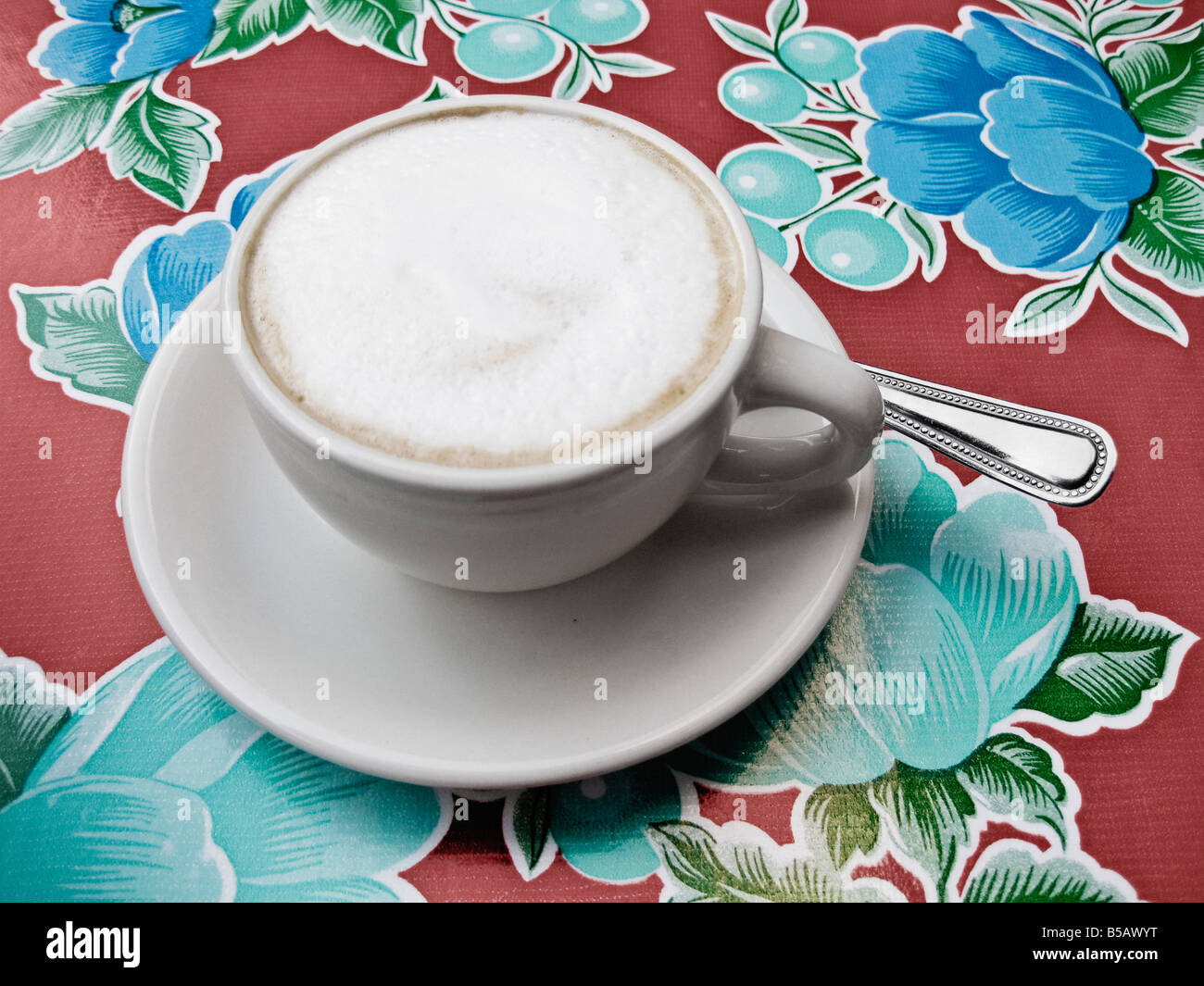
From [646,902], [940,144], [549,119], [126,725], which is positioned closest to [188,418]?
[126,725]

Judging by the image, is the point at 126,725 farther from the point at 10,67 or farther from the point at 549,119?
the point at 10,67

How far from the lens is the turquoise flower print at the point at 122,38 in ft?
3.06

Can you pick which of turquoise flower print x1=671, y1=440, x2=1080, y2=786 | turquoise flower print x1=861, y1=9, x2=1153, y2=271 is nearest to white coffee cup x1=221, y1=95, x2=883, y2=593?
turquoise flower print x1=671, y1=440, x2=1080, y2=786

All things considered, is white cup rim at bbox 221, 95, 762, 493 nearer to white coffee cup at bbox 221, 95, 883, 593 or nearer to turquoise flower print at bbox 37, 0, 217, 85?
white coffee cup at bbox 221, 95, 883, 593

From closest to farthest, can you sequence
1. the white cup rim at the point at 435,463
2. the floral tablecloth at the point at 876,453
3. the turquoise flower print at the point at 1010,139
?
the white cup rim at the point at 435,463
the floral tablecloth at the point at 876,453
the turquoise flower print at the point at 1010,139

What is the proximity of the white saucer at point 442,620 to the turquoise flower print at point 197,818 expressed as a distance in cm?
7

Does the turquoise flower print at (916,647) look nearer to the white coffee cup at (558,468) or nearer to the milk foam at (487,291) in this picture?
the white coffee cup at (558,468)

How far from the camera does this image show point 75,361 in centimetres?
74

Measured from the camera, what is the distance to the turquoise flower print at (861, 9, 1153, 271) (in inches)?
33.5

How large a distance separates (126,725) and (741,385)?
0.42 metres

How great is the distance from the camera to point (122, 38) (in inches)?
37.7

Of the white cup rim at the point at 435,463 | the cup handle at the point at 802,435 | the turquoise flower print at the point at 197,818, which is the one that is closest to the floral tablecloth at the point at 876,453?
the turquoise flower print at the point at 197,818

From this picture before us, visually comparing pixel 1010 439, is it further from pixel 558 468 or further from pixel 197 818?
pixel 197 818

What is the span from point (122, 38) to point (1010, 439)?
0.91m
